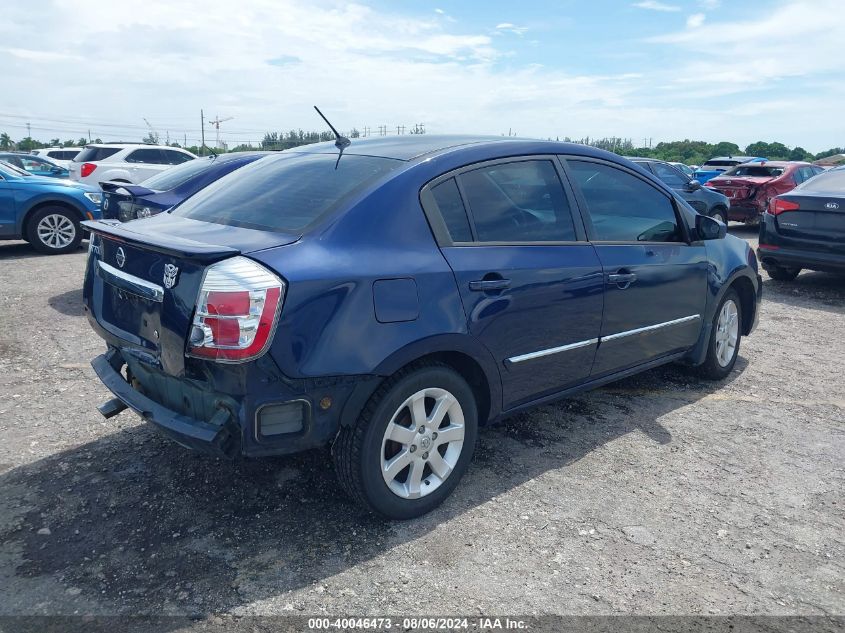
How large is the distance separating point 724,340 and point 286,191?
11.6 ft

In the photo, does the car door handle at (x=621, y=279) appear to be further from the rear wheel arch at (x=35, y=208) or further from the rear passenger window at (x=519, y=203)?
the rear wheel arch at (x=35, y=208)

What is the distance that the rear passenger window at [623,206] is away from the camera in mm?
4070

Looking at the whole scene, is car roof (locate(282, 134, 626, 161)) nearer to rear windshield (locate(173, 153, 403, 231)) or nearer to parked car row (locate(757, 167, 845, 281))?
rear windshield (locate(173, 153, 403, 231))

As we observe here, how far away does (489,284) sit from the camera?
3357mm

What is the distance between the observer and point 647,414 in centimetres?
462

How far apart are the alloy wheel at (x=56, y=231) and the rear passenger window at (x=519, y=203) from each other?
9.09 meters

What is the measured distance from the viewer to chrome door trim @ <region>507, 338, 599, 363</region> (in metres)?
3.57

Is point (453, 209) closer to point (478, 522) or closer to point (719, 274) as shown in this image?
point (478, 522)

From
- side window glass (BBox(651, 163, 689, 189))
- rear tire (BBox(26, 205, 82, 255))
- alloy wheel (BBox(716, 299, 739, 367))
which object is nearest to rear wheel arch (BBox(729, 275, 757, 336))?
alloy wheel (BBox(716, 299, 739, 367))

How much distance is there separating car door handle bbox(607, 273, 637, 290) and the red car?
12058 millimetres

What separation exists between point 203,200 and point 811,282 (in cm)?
875

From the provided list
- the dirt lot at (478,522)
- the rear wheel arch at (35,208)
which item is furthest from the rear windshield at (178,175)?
the dirt lot at (478,522)

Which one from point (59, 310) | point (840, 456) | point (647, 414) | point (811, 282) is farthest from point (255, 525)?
point (811, 282)

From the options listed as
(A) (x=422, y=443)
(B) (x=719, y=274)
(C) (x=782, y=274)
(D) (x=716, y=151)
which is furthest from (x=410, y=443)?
(D) (x=716, y=151)
